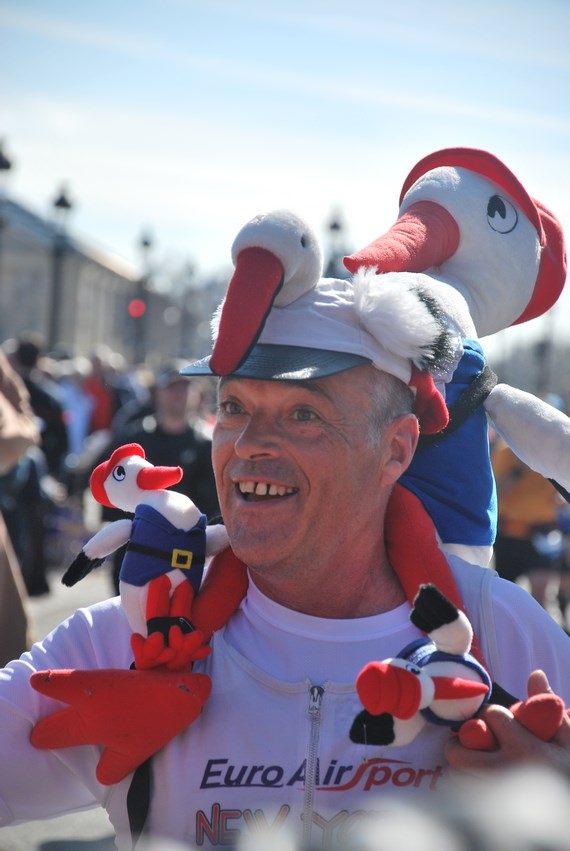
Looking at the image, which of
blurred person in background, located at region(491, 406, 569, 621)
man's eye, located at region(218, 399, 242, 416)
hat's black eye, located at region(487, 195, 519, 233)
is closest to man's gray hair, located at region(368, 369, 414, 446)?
man's eye, located at region(218, 399, 242, 416)

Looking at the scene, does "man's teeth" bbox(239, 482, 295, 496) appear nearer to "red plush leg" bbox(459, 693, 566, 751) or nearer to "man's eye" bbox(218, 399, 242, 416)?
"man's eye" bbox(218, 399, 242, 416)

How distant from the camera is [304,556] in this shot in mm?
2039

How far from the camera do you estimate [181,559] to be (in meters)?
2.14

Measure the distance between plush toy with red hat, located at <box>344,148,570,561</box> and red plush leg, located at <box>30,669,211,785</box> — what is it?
774mm

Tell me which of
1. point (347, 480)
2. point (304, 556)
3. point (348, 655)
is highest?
point (347, 480)

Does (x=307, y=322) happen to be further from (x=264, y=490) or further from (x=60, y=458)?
(x=60, y=458)

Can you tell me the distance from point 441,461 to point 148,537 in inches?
28.6

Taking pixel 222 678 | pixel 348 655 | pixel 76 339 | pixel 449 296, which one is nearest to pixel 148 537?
pixel 222 678

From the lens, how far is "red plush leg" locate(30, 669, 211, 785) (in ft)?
6.28

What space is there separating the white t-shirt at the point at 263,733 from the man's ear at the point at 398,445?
11.3 inches

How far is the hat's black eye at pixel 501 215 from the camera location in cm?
286

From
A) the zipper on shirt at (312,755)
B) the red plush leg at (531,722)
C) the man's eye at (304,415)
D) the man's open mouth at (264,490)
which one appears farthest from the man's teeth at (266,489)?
the red plush leg at (531,722)

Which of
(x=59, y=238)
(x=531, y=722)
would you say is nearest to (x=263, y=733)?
(x=531, y=722)

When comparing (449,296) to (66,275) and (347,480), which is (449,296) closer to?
(347,480)
